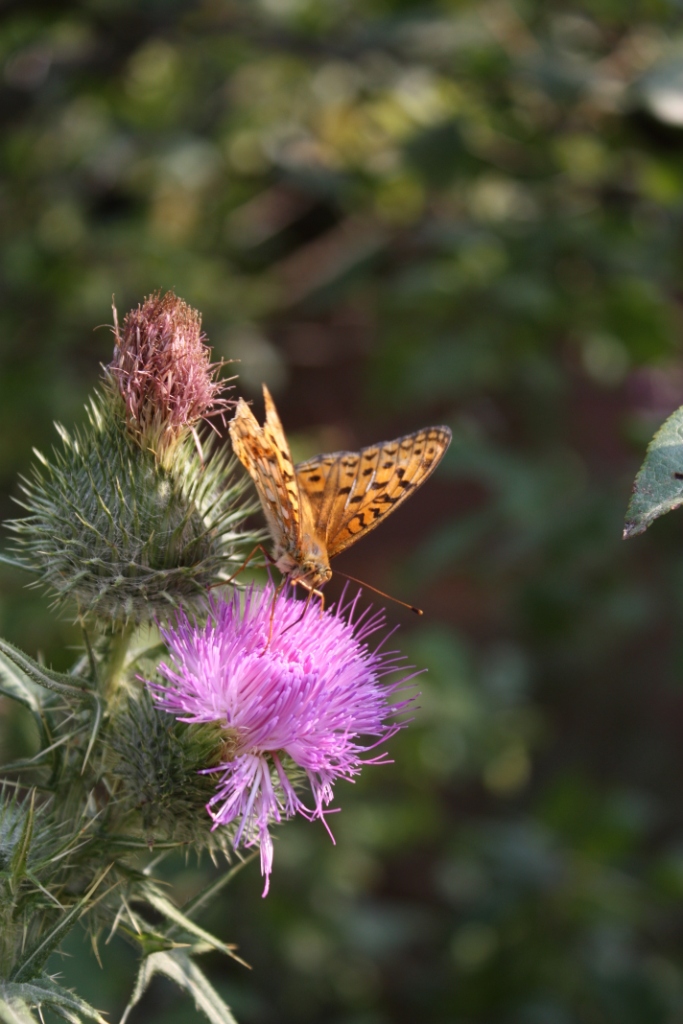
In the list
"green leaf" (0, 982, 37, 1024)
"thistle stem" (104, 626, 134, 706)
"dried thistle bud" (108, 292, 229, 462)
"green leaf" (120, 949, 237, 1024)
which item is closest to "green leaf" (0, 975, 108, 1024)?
"green leaf" (0, 982, 37, 1024)

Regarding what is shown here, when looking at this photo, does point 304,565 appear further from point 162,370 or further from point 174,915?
point 174,915

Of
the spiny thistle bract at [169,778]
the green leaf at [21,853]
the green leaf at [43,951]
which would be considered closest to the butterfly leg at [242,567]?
the spiny thistle bract at [169,778]

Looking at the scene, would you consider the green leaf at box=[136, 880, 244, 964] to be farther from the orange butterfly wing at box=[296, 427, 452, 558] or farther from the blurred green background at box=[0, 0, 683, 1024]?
the blurred green background at box=[0, 0, 683, 1024]

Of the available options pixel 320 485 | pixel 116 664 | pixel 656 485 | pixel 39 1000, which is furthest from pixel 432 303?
pixel 39 1000

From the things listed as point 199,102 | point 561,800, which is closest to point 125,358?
point 561,800

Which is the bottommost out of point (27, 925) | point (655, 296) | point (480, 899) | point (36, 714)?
point (480, 899)

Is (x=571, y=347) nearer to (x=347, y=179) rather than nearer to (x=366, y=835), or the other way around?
(x=347, y=179)

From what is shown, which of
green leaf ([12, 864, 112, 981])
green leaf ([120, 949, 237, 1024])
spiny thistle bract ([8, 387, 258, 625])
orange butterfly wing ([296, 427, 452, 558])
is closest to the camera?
green leaf ([12, 864, 112, 981])
